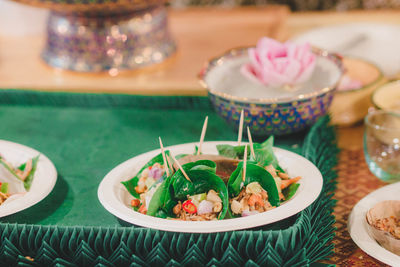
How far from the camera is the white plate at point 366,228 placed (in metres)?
0.61

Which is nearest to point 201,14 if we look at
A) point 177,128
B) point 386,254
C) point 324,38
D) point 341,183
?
point 324,38

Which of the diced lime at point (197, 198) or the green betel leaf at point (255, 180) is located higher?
the green betel leaf at point (255, 180)

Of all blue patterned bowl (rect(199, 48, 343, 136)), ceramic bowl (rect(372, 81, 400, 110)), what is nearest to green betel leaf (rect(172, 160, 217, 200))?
blue patterned bowl (rect(199, 48, 343, 136))

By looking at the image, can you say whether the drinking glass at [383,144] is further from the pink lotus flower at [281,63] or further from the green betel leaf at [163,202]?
the green betel leaf at [163,202]

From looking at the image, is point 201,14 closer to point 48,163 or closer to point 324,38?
point 324,38

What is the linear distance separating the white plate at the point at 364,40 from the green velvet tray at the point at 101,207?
416 mm

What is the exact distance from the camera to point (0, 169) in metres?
0.78

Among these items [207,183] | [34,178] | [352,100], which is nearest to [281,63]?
[352,100]

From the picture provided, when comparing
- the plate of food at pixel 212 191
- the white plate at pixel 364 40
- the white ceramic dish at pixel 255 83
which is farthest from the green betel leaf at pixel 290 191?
the white plate at pixel 364 40

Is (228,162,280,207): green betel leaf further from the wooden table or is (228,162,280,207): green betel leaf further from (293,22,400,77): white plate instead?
(293,22,400,77): white plate

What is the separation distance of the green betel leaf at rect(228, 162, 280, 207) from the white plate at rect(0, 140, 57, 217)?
0.88 ft

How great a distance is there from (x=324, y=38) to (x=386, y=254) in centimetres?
87

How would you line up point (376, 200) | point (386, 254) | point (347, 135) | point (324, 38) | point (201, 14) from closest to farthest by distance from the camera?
point (386, 254)
point (376, 200)
point (347, 135)
point (324, 38)
point (201, 14)

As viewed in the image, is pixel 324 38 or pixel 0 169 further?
pixel 324 38
